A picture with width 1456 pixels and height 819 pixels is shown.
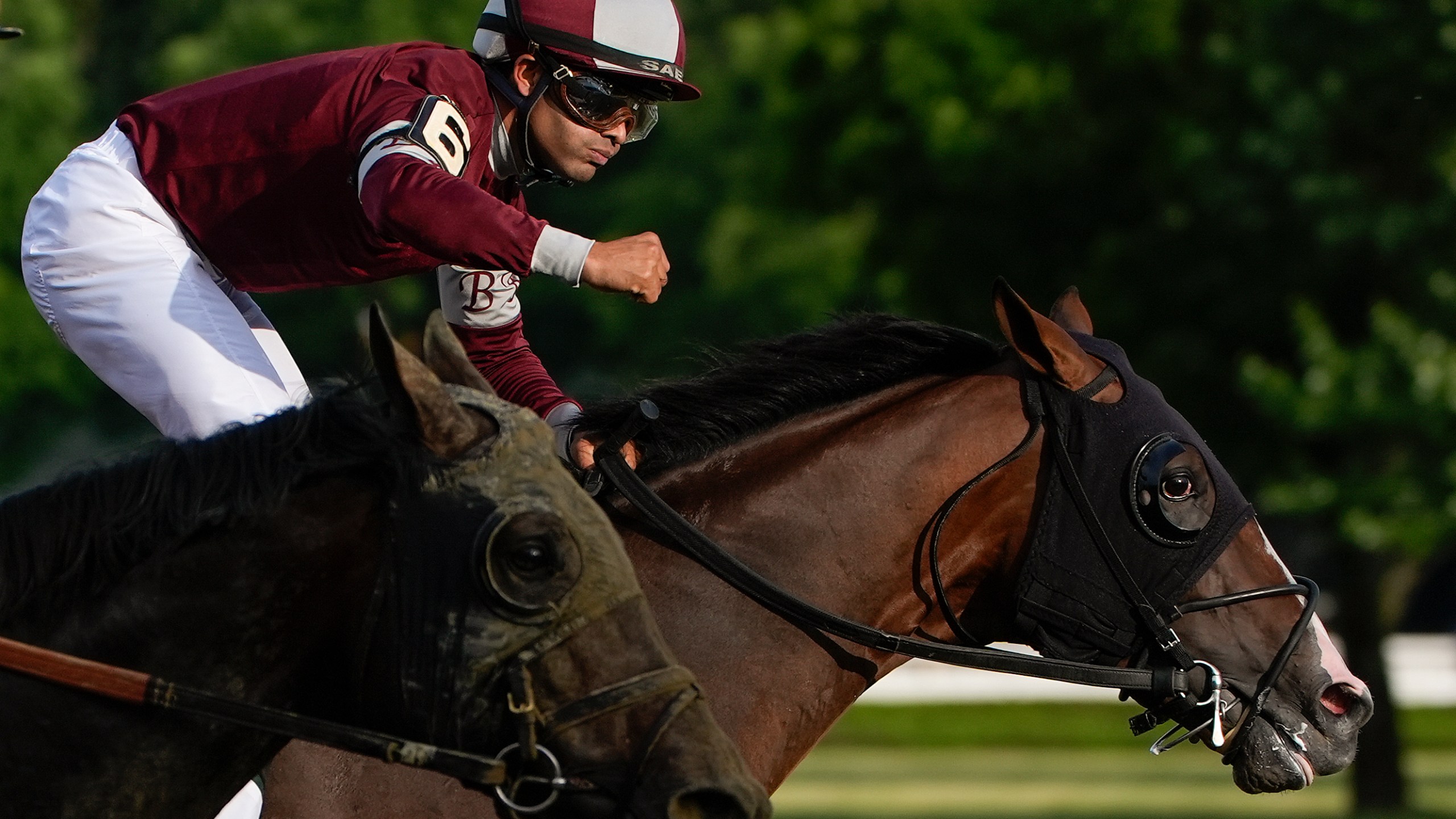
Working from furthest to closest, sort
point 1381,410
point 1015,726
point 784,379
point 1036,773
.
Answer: point 1015,726 < point 1036,773 < point 1381,410 < point 784,379

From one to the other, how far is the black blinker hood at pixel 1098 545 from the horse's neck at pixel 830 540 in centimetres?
8

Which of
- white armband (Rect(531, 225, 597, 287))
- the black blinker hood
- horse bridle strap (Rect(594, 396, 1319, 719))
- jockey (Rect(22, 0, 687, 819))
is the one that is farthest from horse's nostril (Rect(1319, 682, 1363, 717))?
white armband (Rect(531, 225, 597, 287))

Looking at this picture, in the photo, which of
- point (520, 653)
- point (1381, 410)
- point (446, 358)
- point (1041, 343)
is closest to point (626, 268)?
point (446, 358)

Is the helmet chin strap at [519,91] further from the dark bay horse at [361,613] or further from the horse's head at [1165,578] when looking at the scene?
the dark bay horse at [361,613]

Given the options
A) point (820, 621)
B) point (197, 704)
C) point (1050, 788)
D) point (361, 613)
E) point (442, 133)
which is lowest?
point (1050, 788)

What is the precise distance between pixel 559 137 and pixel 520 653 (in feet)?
5.10

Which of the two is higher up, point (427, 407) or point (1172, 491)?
point (427, 407)

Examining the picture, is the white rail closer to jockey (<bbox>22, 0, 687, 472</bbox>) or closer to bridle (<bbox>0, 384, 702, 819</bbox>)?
jockey (<bbox>22, 0, 687, 472</bbox>)

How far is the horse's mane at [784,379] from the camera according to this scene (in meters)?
4.13

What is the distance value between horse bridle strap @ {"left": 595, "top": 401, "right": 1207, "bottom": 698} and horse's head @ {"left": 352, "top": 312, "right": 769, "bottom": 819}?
1001 mm

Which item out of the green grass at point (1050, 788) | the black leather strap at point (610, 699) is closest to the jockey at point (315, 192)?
the black leather strap at point (610, 699)

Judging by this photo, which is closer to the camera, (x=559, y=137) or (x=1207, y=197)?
(x=559, y=137)

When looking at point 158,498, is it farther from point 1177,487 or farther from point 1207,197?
point 1207,197

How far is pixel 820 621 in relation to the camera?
13.0ft
